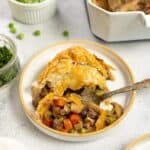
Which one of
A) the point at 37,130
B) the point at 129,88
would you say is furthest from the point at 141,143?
the point at 37,130

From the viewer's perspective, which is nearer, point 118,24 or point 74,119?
point 74,119

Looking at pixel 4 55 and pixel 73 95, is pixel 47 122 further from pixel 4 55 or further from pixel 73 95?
pixel 4 55

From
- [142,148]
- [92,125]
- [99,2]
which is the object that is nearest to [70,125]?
[92,125]

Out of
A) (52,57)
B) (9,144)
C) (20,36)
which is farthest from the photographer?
(20,36)

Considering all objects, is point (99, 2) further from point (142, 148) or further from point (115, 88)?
point (142, 148)

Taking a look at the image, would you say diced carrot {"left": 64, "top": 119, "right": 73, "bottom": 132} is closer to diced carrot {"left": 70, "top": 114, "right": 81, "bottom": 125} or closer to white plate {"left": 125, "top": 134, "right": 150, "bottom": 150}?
diced carrot {"left": 70, "top": 114, "right": 81, "bottom": 125}

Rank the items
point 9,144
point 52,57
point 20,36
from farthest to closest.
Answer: point 20,36, point 52,57, point 9,144
